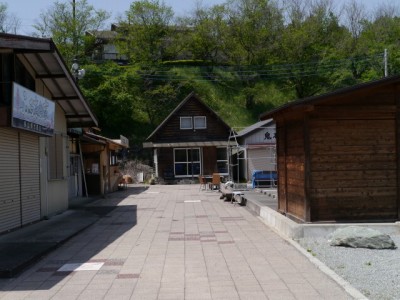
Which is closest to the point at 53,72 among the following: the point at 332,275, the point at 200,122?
→ the point at 332,275

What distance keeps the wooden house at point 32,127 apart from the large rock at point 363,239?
7.68 metres

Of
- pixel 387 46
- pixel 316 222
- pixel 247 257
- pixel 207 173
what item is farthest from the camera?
pixel 387 46

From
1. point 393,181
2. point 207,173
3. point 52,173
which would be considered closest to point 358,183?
point 393,181

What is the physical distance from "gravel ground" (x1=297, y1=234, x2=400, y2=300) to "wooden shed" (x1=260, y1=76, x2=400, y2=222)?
1086 mm

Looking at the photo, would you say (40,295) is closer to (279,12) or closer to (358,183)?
(358,183)

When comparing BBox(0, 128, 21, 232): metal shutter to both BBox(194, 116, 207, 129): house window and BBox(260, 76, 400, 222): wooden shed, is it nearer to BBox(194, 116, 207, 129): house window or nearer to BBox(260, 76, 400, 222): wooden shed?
BBox(260, 76, 400, 222): wooden shed

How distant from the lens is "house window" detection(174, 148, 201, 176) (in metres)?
41.9

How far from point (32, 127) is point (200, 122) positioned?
93.8ft

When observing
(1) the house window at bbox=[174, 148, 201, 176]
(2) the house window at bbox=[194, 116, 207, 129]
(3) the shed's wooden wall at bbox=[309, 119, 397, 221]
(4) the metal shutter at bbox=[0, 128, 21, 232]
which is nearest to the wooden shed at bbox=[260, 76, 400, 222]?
(3) the shed's wooden wall at bbox=[309, 119, 397, 221]

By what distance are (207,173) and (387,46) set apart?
26.6 m

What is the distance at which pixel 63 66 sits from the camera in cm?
1603

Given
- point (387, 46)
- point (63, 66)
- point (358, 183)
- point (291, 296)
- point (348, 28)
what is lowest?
point (291, 296)

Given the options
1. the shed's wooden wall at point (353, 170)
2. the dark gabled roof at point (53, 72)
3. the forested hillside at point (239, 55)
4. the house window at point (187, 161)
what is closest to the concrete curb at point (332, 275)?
the shed's wooden wall at point (353, 170)

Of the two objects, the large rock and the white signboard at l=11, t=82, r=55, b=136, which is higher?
the white signboard at l=11, t=82, r=55, b=136
